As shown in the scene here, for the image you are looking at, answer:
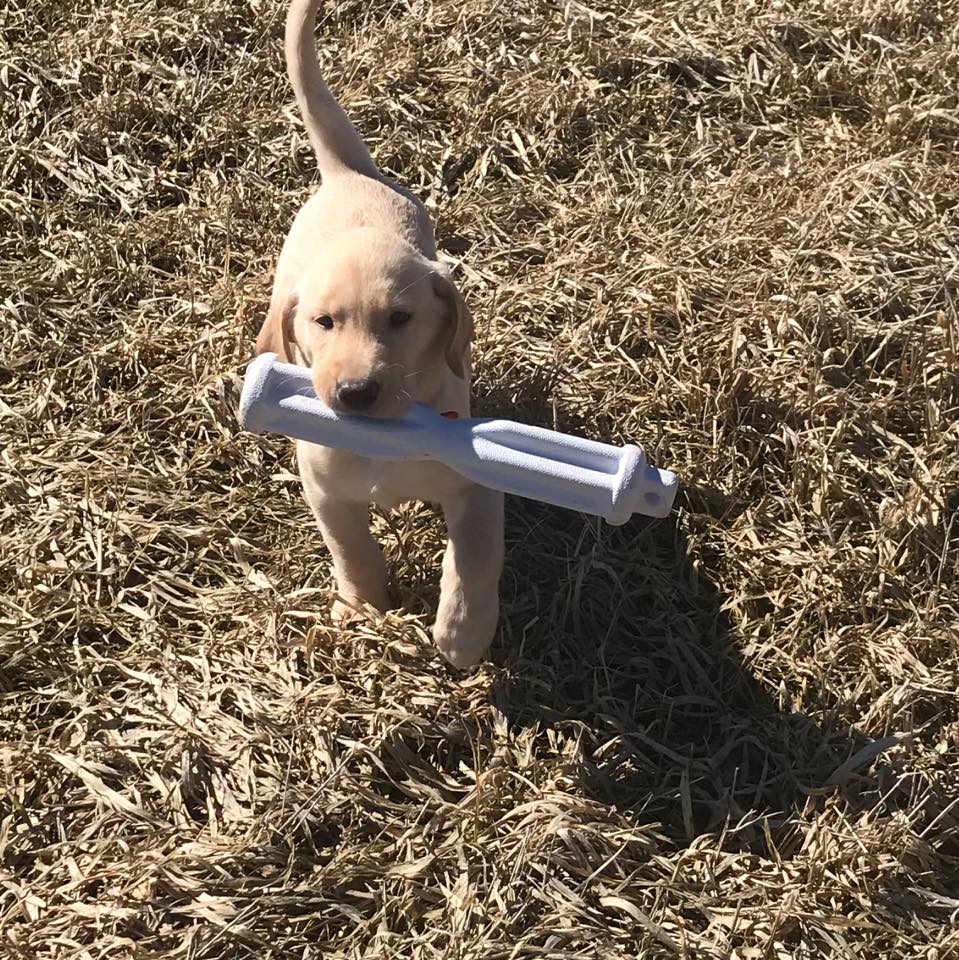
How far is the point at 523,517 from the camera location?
3.46 metres

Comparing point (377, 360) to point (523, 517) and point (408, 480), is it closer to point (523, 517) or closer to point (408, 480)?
point (408, 480)

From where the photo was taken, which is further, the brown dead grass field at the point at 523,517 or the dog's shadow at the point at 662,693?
the dog's shadow at the point at 662,693

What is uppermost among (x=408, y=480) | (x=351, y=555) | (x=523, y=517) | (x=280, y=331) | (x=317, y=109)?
(x=317, y=109)

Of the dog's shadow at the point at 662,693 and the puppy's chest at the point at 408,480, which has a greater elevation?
the puppy's chest at the point at 408,480

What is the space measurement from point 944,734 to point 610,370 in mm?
1430

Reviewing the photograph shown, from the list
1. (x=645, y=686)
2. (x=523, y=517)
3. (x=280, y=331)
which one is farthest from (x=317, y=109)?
(x=645, y=686)

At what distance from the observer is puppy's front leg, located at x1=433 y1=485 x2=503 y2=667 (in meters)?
2.88

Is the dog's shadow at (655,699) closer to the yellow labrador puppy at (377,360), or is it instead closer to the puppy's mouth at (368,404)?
the yellow labrador puppy at (377,360)

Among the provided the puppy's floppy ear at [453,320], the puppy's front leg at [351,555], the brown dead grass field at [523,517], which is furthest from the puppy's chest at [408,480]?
the brown dead grass field at [523,517]

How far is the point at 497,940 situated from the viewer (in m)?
2.62

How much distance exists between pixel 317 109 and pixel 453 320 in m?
1.05

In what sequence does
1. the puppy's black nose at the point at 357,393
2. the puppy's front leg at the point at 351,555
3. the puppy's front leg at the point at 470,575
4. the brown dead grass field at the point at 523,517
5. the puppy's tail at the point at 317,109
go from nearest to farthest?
Result: the puppy's black nose at the point at 357,393, the brown dead grass field at the point at 523,517, the puppy's front leg at the point at 470,575, the puppy's front leg at the point at 351,555, the puppy's tail at the point at 317,109

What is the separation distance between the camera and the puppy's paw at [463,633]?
289 centimetres

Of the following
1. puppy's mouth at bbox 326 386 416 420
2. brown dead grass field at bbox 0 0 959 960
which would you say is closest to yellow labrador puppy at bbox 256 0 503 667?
puppy's mouth at bbox 326 386 416 420
